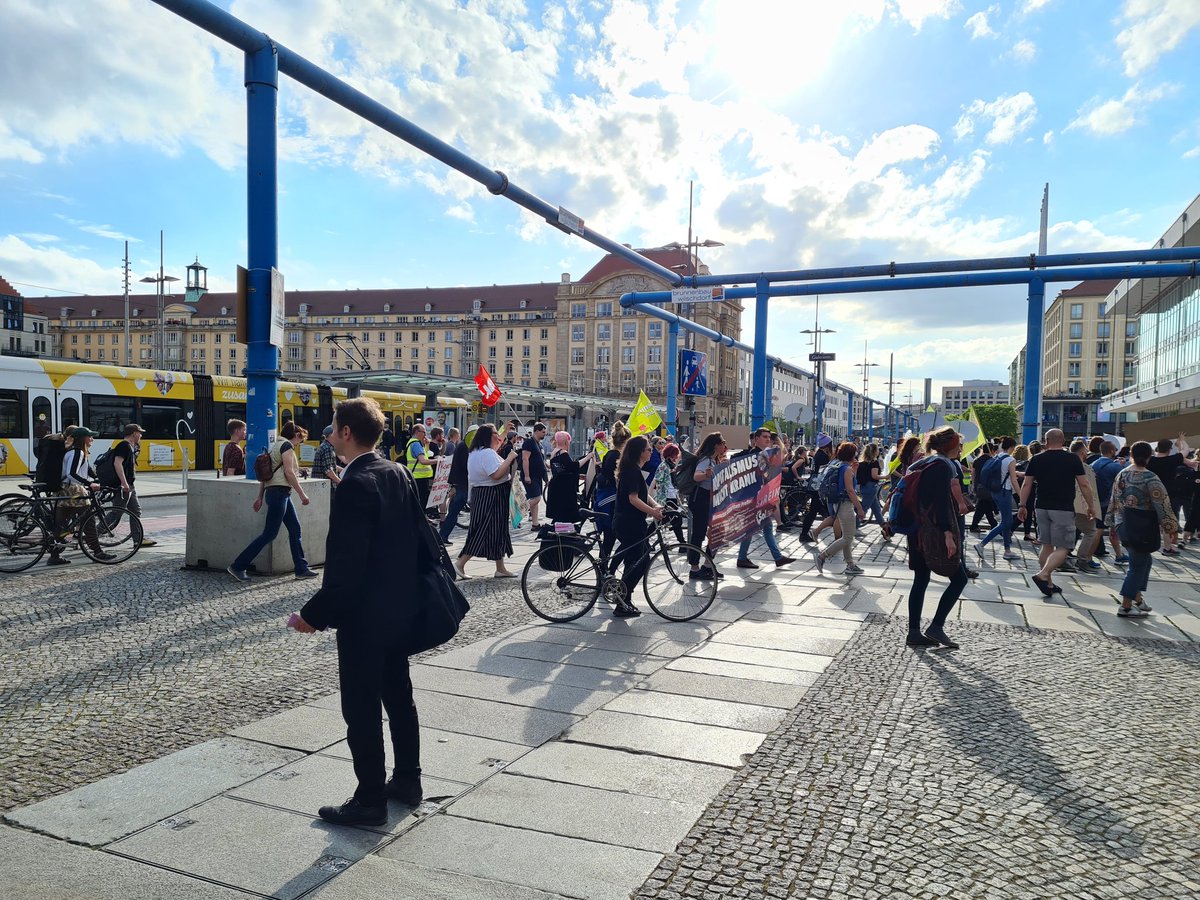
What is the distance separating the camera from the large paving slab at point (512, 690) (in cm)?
503

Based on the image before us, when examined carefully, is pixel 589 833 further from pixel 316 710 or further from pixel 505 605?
pixel 505 605

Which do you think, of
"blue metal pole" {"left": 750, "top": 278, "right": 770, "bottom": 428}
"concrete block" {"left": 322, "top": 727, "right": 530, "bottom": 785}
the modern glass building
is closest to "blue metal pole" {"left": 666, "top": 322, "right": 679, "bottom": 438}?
"blue metal pole" {"left": 750, "top": 278, "right": 770, "bottom": 428}

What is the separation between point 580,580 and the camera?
730cm

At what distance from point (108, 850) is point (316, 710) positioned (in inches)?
65.3

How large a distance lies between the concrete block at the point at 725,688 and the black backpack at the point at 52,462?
781 cm

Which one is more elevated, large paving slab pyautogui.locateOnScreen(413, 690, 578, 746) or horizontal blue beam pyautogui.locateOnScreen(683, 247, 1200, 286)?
horizontal blue beam pyautogui.locateOnScreen(683, 247, 1200, 286)

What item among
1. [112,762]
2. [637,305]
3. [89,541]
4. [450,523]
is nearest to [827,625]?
[450,523]

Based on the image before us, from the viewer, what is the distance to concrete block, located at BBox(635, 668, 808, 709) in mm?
5191

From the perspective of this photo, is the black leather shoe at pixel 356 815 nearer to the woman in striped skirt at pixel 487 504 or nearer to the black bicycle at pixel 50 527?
the woman in striped skirt at pixel 487 504

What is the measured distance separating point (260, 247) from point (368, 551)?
6749 mm

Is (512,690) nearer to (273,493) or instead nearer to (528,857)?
(528,857)

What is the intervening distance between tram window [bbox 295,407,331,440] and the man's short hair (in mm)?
25423

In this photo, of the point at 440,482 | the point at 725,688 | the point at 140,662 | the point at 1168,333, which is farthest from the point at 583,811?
the point at 1168,333

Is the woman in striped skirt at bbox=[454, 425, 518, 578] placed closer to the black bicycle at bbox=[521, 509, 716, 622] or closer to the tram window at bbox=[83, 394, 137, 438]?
the black bicycle at bbox=[521, 509, 716, 622]
